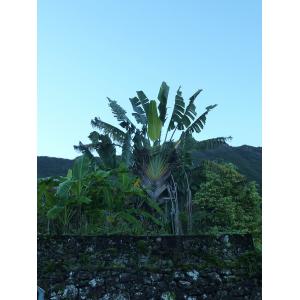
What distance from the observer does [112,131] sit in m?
6.42

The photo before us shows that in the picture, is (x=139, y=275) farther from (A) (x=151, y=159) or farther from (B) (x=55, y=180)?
(A) (x=151, y=159)

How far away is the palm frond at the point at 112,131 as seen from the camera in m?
6.37

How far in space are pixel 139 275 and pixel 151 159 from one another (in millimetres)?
3254

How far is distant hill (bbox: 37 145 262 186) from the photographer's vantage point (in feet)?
29.5

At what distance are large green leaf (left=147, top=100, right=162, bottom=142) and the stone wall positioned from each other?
3035mm

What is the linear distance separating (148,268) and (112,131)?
12.0 ft

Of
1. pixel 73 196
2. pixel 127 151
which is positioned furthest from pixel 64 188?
pixel 127 151

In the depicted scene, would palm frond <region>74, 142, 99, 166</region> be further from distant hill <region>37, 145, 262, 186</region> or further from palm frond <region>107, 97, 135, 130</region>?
distant hill <region>37, 145, 262, 186</region>

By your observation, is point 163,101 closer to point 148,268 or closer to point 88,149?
point 88,149

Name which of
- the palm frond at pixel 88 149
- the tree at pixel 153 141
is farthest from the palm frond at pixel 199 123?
the palm frond at pixel 88 149

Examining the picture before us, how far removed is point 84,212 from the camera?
4.17m

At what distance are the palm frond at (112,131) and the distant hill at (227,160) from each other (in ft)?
8.72

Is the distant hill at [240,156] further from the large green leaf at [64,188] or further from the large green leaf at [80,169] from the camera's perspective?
the large green leaf at [64,188]
